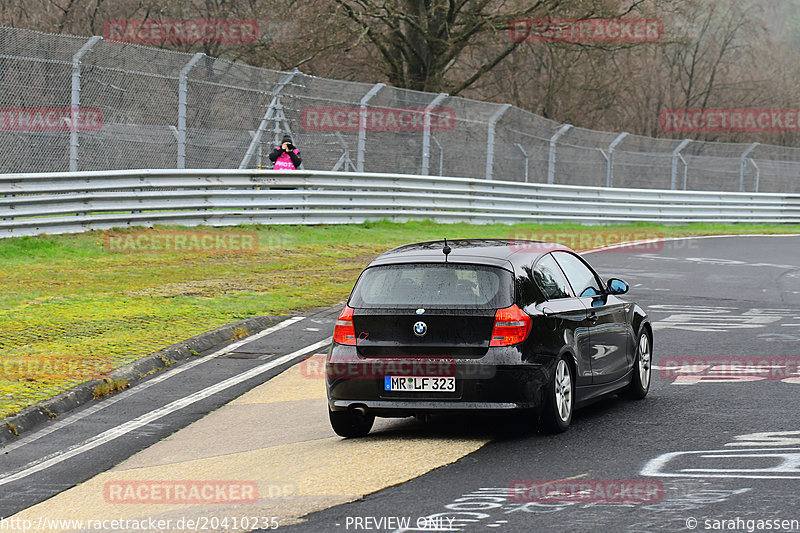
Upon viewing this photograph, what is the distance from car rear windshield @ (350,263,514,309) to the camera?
777 cm

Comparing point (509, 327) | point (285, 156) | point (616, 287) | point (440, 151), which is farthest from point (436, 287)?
point (440, 151)

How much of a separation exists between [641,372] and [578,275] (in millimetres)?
997

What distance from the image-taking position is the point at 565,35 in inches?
1403

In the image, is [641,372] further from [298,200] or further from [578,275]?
[298,200]

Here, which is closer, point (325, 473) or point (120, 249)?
point (325, 473)

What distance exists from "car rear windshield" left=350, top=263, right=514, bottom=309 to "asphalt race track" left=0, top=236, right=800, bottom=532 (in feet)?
3.06

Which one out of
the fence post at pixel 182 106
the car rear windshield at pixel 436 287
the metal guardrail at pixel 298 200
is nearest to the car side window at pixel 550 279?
the car rear windshield at pixel 436 287

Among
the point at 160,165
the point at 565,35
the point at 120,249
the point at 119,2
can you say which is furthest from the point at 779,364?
Answer: the point at 119,2

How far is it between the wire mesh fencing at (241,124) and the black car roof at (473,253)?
1079 cm

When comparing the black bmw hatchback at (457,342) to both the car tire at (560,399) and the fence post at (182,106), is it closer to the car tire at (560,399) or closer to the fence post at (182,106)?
the car tire at (560,399)

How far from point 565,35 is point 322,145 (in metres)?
13.7

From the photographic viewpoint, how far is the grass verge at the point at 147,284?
10500mm

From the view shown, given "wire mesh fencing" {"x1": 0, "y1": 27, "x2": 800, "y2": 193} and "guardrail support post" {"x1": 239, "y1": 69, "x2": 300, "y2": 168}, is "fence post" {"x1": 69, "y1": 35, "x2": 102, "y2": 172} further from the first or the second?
"guardrail support post" {"x1": 239, "y1": 69, "x2": 300, "y2": 168}

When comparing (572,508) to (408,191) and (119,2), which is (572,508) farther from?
(119,2)
